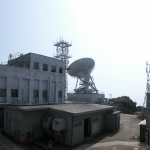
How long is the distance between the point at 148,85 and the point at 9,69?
25.3m

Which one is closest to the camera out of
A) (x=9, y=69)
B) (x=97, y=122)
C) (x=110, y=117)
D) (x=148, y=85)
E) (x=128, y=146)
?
(x=128, y=146)

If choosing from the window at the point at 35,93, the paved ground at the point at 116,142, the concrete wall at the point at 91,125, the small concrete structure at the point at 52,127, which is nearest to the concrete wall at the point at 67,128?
the small concrete structure at the point at 52,127

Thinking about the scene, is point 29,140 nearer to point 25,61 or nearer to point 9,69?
point 9,69

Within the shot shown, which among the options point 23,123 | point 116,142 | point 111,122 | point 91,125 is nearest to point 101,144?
point 116,142

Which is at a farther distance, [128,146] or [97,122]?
[97,122]

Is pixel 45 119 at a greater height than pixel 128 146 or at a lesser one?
greater

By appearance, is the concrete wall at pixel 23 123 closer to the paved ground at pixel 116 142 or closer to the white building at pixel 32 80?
the paved ground at pixel 116 142

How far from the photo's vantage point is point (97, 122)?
23469mm

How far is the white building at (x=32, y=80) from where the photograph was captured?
27156mm

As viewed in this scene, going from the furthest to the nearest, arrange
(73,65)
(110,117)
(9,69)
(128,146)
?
(73,65), (9,69), (110,117), (128,146)

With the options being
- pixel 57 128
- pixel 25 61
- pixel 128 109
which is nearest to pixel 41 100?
pixel 25 61

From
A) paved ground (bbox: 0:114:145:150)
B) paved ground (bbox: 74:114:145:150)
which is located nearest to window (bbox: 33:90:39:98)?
paved ground (bbox: 0:114:145:150)

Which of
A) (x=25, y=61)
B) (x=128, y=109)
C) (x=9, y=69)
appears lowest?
(x=128, y=109)

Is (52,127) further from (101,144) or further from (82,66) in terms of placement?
(82,66)
